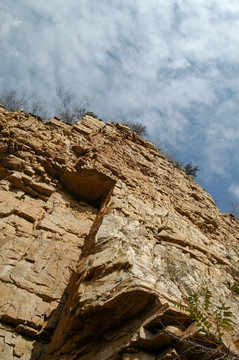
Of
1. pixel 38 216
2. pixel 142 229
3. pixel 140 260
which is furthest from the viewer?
pixel 38 216

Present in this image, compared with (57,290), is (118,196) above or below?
above

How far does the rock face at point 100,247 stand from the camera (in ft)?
13.1

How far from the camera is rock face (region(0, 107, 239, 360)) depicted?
399cm

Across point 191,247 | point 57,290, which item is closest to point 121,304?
point 57,290

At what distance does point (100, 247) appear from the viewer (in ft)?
16.9

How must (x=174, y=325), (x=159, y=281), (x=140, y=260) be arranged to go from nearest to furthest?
(x=174, y=325) < (x=159, y=281) < (x=140, y=260)

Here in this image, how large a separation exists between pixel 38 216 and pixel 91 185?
6.18ft

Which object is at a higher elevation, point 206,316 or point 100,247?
point 100,247

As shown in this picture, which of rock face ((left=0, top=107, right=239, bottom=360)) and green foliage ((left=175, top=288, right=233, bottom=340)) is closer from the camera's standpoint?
green foliage ((left=175, top=288, right=233, bottom=340))

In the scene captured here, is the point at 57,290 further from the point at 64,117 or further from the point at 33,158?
the point at 64,117

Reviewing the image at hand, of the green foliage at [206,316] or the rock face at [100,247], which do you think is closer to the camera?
the green foliage at [206,316]

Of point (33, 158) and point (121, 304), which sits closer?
point (121, 304)

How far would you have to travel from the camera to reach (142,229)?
6207mm

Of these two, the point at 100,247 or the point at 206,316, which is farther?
the point at 100,247
